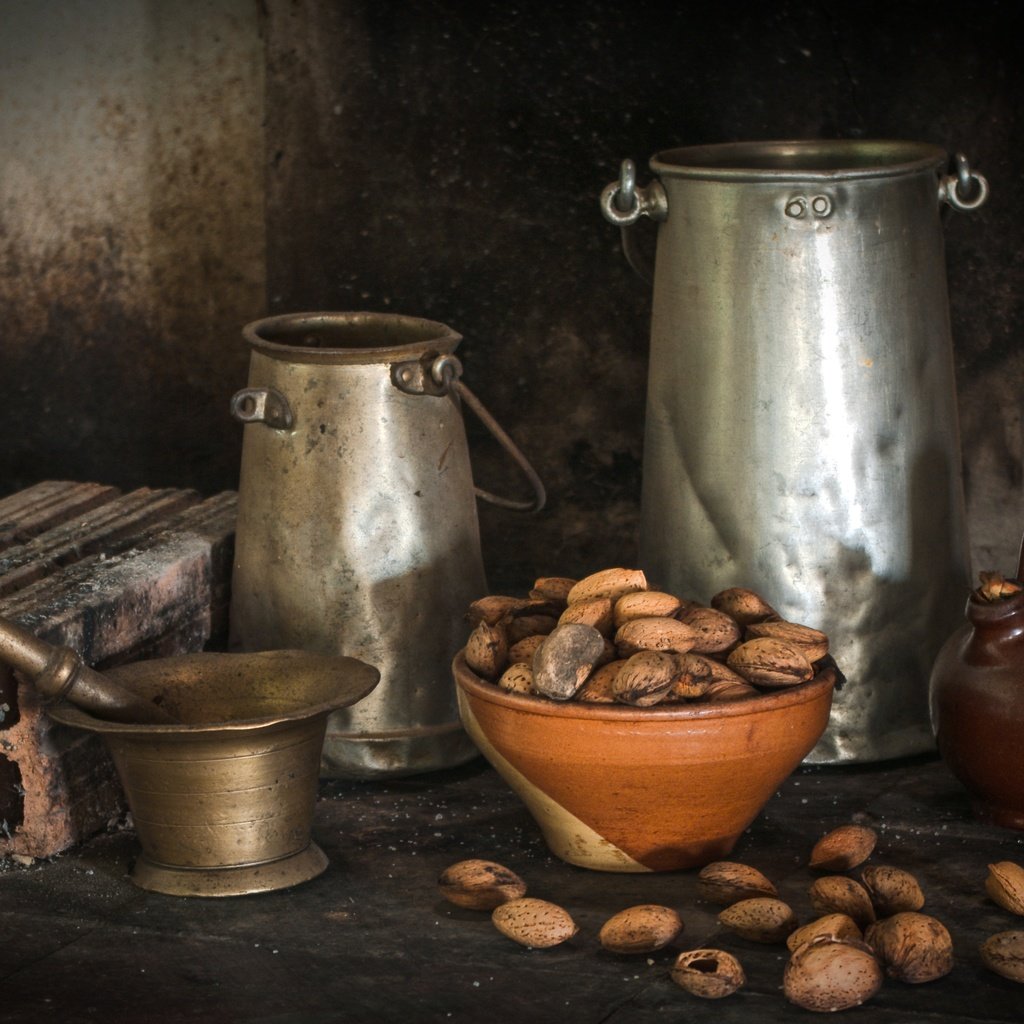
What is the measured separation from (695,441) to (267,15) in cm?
108

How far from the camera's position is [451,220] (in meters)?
3.01

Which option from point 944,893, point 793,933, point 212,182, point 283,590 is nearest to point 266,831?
point 283,590

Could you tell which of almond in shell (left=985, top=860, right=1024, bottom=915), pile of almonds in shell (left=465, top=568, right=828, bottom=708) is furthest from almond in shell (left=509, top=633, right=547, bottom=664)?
almond in shell (left=985, top=860, right=1024, bottom=915)

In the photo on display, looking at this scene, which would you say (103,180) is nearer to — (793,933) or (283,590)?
(283,590)

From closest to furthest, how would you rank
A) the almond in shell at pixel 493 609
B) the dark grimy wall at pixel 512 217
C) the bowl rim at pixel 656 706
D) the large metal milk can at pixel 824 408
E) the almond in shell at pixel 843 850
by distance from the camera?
the bowl rim at pixel 656 706, the almond in shell at pixel 843 850, the almond in shell at pixel 493 609, the large metal milk can at pixel 824 408, the dark grimy wall at pixel 512 217

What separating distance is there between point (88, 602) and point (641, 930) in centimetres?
76

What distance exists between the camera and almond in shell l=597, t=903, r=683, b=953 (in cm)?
185

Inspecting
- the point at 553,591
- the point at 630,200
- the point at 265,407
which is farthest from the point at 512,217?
the point at 553,591

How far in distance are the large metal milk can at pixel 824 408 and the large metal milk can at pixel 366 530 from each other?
0.27m

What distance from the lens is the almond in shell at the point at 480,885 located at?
6.46 feet

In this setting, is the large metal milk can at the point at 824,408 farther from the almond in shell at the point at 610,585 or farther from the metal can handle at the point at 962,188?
the almond in shell at the point at 610,585

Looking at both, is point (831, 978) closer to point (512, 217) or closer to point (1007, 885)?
point (1007, 885)

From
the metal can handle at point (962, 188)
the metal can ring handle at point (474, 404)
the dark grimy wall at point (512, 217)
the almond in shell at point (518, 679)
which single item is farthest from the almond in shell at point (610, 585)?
the dark grimy wall at point (512, 217)

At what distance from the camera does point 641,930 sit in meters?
1.85
